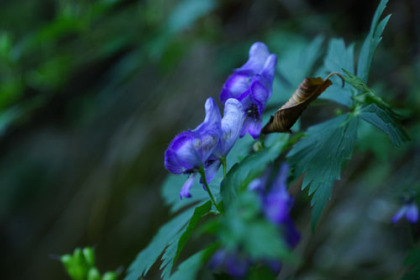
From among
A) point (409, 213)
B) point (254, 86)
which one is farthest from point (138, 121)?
point (254, 86)

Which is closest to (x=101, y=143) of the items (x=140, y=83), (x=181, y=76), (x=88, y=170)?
(x=88, y=170)

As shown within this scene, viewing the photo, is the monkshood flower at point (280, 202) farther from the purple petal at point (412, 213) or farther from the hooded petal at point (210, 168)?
the purple petal at point (412, 213)

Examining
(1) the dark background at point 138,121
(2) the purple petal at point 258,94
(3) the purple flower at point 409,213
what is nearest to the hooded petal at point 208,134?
(2) the purple petal at point 258,94

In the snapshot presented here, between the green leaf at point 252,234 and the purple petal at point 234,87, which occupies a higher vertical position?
the purple petal at point 234,87

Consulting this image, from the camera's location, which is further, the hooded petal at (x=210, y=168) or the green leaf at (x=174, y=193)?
the green leaf at (x=174, y=193)

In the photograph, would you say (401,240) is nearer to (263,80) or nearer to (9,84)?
(263,80)

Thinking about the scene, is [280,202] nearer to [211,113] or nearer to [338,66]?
[211,113]

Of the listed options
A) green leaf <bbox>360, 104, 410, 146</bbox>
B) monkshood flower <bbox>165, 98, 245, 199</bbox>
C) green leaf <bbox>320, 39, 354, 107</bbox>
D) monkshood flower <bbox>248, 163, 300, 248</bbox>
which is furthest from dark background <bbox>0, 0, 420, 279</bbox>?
monkshood flower <bbox>165, 98, 245, 199</bbox>

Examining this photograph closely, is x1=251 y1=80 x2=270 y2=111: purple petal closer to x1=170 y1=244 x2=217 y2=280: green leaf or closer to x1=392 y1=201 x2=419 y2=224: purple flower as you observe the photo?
x1=170 y1=244 x2=217 y2=280: green leaf
